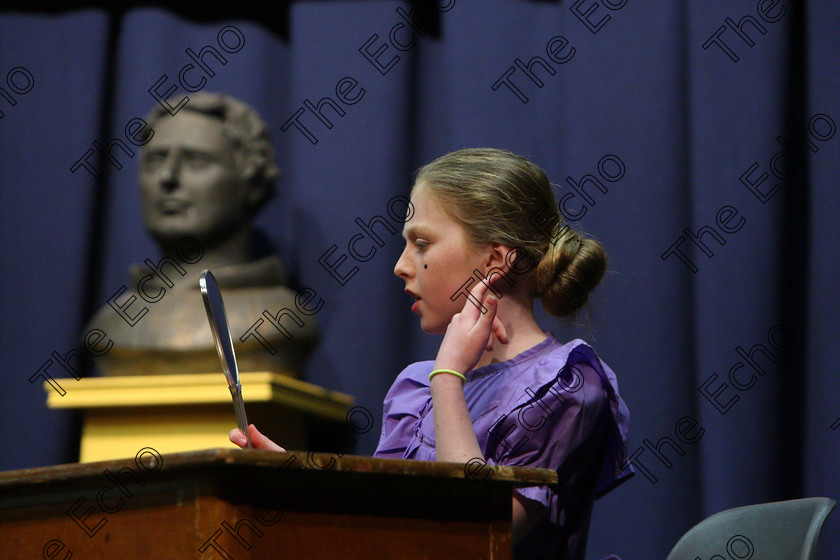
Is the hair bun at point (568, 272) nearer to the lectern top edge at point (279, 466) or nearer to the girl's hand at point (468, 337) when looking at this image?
the girl's hand at point (468, 337)

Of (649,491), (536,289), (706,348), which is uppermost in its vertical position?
(536,289)

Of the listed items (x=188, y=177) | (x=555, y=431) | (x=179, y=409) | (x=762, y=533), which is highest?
(x=188, y=177)

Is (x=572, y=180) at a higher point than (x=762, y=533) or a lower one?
higher

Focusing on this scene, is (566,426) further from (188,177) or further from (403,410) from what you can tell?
(188,177)

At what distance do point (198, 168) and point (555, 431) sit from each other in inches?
52.9

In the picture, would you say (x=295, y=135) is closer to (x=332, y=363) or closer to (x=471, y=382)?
(x=332, y=363)

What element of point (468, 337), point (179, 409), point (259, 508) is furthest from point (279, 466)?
point (179, 409)

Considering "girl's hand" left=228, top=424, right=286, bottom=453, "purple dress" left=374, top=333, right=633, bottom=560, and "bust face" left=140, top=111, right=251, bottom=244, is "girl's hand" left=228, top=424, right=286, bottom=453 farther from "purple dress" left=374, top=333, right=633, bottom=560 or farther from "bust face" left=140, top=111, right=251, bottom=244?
"bust face" left=140, top=111, right=251, bottom=244

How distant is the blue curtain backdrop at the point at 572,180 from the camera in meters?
1.96

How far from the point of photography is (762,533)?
113 cm

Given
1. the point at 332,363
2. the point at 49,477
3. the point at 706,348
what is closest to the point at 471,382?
the point at 49,477

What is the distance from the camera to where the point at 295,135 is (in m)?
2.44

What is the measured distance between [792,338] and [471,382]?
1011 mm

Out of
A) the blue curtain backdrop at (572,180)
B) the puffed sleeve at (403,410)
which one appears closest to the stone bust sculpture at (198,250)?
the blue curtain backdrop at (572,180)
